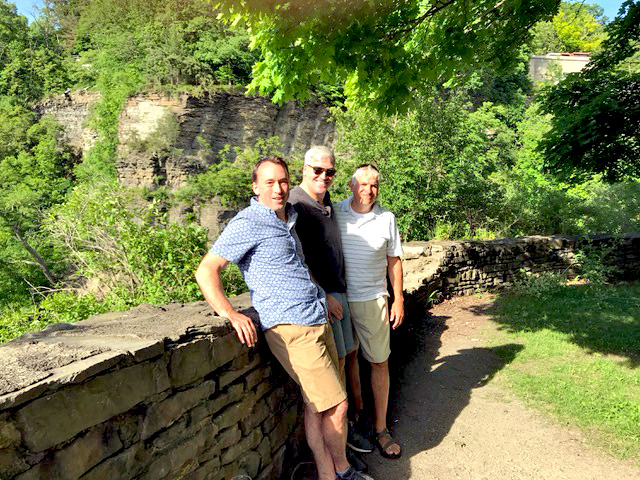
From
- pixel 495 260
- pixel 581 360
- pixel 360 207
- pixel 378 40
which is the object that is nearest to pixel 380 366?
pixel 360 207

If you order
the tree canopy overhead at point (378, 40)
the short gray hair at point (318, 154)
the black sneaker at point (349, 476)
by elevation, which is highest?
the tree canopy overhead at point (378, 40)

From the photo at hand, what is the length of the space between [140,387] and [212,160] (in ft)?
75.9

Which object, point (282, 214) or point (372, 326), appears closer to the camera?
point (282, 214)

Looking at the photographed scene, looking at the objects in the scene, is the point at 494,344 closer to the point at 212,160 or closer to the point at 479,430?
the point at 479,430

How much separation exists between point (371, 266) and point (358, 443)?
1.31 meters

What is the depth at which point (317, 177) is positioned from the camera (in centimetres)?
290

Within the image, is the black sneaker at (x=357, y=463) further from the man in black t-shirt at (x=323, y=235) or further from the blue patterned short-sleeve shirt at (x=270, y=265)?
the blue patterned short-sleeve shirt at (x=270, y=265)

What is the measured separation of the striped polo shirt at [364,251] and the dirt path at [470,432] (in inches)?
48.5

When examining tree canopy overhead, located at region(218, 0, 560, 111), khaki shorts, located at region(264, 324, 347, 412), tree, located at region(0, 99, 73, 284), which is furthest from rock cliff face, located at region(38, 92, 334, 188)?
khaki shorts, located at region(264, 324, 347, 412)

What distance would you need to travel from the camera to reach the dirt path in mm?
3115

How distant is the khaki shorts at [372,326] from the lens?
3.16m

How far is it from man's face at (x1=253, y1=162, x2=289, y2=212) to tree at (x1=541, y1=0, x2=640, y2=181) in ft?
17.5

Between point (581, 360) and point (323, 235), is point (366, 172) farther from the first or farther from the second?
point (581, 360)

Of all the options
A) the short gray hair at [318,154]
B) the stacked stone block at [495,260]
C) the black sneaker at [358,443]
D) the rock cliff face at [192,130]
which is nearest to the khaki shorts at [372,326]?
the black sneaker at [358,443]
